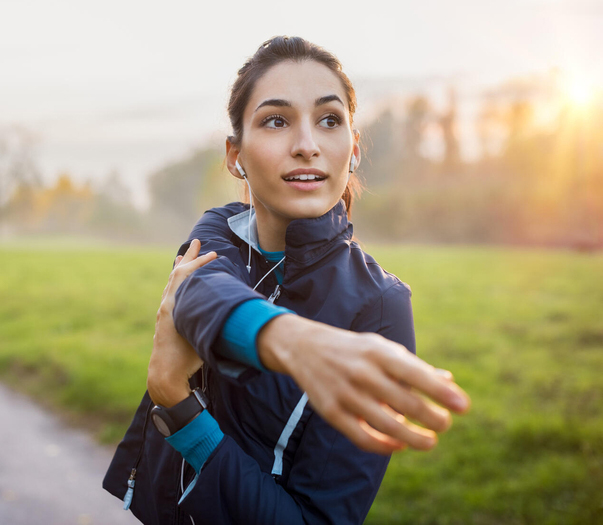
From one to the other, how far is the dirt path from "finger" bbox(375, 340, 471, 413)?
3.82 metres

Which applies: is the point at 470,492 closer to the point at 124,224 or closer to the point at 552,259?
the point at 552,259

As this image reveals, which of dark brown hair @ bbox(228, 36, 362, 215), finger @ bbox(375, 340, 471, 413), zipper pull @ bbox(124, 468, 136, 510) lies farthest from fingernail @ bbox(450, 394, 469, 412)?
zipper pull @ bbox(124, 468, 136, 510)

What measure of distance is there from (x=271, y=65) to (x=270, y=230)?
0.51 m

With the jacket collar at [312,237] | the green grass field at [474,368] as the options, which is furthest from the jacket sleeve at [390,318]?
the green grass field at [474,368]

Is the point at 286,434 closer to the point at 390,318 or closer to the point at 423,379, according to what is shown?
the point at 390,318

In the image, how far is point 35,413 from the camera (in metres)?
5.84

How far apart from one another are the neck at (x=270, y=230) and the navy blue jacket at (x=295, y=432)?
0.44 ft

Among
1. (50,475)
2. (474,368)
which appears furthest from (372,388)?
(474,368)

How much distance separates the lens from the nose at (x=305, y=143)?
1486 millimetres

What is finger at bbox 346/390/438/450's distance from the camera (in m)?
0.76

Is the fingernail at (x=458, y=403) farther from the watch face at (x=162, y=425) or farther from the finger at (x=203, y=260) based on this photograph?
the watch face at (x=162, y=425)

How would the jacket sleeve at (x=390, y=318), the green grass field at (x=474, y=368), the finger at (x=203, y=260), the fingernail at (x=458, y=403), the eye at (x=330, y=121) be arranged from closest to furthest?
the fingernail at (x=458, y=403), the finger at (x=203, y=260), the jacket sleeve at (x=390, y=318), the eye at (x=330, y=121), the green grass field at (x=474, y=368)

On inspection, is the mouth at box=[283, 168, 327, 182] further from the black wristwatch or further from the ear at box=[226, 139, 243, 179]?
the black wristwatch

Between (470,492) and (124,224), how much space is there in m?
42.6
